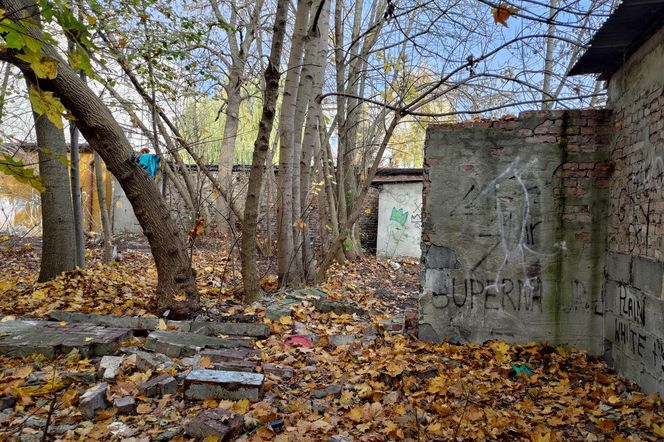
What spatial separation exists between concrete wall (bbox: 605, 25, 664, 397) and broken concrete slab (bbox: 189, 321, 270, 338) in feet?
11.3

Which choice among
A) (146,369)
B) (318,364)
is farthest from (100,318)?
(318,364)

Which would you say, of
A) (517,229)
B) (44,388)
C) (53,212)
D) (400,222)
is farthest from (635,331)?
(400,222)

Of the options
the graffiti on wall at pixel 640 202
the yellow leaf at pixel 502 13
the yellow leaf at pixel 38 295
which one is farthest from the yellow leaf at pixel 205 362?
the graffiti on wall at pixel 640 202

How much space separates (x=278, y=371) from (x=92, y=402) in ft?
4.83

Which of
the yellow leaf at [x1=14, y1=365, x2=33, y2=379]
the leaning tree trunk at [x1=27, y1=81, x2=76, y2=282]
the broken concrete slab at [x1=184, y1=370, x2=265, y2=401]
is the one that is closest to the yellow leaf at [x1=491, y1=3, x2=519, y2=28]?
the broken concrete slab at [x1=184, y1=370, x2=265, y2=401]

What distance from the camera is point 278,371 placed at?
13.1ft

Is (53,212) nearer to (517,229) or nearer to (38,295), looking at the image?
(38,295)

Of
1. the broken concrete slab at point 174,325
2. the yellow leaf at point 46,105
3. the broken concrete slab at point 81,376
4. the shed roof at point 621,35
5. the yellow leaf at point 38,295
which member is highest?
the shed roof at point 621,35

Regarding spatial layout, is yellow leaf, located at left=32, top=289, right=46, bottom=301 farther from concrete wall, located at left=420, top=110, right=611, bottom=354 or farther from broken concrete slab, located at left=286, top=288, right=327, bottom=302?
concrete wall, located at left=420, top=110, right=611, bottom=354

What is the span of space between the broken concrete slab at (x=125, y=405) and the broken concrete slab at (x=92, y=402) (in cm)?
9

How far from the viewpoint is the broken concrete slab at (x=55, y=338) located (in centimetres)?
395

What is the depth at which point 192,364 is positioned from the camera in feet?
13.1

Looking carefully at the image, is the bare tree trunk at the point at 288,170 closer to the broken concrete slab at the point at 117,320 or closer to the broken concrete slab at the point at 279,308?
the broken concrete slab at the point at 279,308

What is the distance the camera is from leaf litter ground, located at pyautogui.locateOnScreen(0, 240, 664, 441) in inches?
121
